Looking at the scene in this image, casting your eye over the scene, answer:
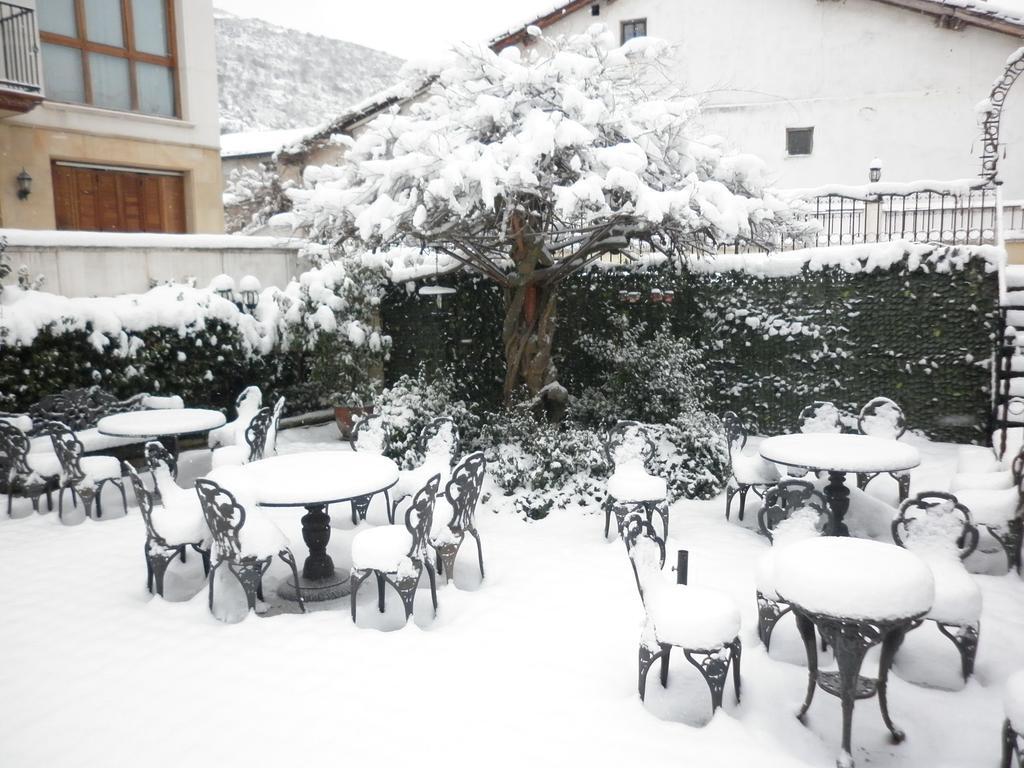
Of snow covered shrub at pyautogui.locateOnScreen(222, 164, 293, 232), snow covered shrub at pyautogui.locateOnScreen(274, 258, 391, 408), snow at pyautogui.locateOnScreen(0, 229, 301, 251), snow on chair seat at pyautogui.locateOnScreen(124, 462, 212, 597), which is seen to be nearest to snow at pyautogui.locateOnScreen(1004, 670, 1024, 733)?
snow on chair seat at pyautogui.locateOnScreen(124, 462, 212, 597)

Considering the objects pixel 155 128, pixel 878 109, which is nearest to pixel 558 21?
pixel 878 109

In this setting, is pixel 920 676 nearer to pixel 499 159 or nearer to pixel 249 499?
pixel 249 499

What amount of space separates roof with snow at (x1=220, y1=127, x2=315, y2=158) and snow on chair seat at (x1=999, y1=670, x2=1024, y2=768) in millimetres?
21202

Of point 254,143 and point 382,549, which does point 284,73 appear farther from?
point 382,549

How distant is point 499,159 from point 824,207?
9673 millimetres

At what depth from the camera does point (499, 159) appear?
5812mm

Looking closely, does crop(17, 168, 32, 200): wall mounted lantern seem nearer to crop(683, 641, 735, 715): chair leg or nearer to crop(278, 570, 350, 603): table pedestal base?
crop(278, 570, 350, 603): table pedestal base

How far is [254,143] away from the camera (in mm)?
23812

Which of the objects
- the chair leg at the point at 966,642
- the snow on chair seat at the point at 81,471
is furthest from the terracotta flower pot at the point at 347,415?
the chair leg at the point at 966,642

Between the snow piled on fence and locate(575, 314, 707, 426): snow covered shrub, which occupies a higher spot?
the snow piled on fence

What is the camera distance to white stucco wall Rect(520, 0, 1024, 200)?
1384 centimetres

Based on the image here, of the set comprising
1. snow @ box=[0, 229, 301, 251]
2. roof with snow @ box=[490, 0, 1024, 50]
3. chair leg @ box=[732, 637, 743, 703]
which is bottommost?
chair leg @ box=[732, 637, 743, 703]

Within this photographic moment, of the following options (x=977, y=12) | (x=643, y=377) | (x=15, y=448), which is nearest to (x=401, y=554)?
(x=15, y=448)

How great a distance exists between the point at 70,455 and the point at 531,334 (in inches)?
187
